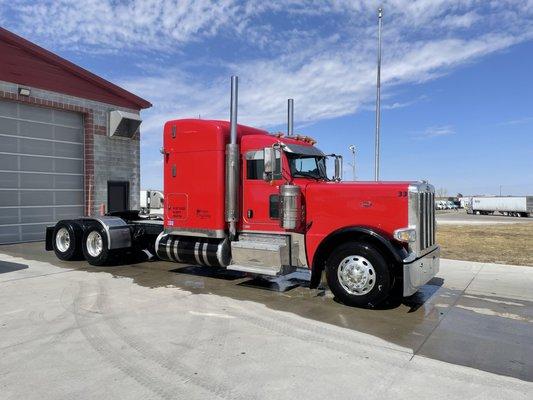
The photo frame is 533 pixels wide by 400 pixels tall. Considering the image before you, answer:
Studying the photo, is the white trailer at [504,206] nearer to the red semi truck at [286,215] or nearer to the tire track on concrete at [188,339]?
the red semi truck at [286,215]

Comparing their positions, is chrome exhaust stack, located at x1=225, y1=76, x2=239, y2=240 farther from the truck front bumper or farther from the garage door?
the garage door

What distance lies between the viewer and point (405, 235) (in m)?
6.48

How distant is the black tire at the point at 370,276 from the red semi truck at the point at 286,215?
1 cm

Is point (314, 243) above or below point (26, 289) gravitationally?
above

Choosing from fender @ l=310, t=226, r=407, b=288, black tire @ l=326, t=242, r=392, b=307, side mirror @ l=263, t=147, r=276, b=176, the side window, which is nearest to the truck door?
the side window

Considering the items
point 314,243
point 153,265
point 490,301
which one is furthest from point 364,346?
point 153,265

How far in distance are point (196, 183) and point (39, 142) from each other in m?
10.7

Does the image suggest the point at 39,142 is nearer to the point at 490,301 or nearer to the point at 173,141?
the point at 173,141

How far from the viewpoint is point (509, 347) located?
5.12 meters

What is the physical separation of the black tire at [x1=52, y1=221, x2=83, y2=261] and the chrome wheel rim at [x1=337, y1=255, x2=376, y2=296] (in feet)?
22.9

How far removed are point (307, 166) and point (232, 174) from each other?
1.33 metres

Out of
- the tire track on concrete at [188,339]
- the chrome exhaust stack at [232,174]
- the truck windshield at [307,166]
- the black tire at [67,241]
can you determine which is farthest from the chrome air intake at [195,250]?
the black tire at [67,241]

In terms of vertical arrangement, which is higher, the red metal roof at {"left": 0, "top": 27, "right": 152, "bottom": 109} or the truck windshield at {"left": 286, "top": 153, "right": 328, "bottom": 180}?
the red metal roof at {"left": 0, "top": 27, "right": 152, "bottom": 109}

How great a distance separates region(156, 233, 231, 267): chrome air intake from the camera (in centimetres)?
823
